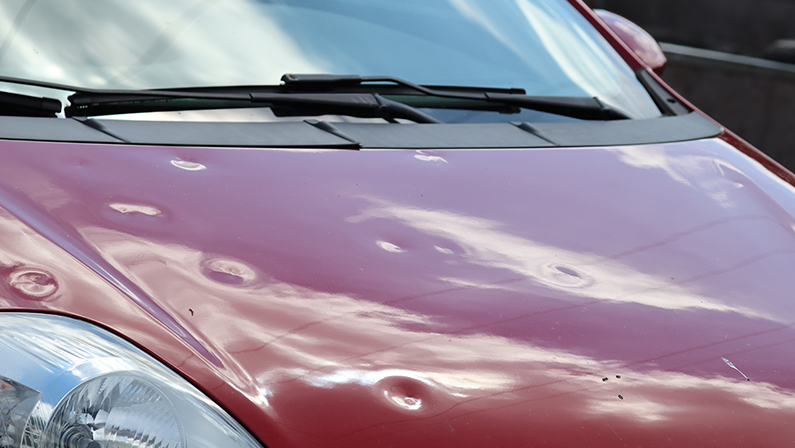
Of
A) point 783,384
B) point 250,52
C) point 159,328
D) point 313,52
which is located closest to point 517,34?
point 313,52

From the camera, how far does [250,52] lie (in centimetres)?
182

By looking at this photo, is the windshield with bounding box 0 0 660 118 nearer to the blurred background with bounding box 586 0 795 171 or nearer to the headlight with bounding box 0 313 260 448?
the headlight with bounding box 0 313 260 448

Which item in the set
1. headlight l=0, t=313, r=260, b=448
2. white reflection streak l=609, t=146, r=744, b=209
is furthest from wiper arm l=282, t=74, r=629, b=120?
headlight l=0, t=313, r=260, b=448

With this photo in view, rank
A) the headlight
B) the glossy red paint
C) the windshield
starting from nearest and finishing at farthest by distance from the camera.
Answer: the headlight, the windshield, the glossy red paint

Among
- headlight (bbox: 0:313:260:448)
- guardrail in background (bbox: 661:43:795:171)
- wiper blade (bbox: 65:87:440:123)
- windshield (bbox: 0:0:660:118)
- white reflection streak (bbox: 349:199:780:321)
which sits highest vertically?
guardrail in background (bbox: 661:43:795:171)

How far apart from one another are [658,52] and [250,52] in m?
1.69

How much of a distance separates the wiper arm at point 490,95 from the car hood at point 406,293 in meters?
0.33

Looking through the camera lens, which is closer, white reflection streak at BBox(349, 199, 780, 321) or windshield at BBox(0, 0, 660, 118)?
white reflection streak at BBox(349, 199, 780, 321)

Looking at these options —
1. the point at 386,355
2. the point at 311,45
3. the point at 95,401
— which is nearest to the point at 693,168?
the point at 311,45

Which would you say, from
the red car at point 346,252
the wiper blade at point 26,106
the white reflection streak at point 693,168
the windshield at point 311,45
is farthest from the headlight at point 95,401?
the white reflection streak at point 693,168

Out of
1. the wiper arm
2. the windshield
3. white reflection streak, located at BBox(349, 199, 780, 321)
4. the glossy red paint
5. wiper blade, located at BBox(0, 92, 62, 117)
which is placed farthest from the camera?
the glossy red paint

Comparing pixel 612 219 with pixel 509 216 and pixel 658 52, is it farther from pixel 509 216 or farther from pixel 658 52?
pixel 658 52

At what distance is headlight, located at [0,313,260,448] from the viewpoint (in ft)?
3.16

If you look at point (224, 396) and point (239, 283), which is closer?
point (224, 396)
